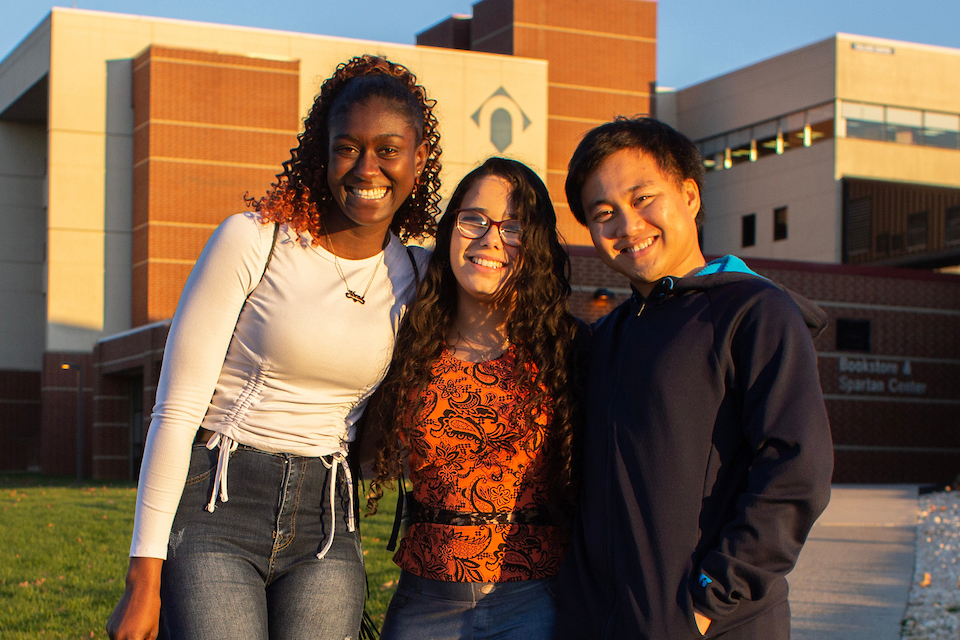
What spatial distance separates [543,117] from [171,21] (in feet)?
46.1

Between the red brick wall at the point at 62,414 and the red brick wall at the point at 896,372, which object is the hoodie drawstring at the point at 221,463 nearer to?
the red brick wall at the point at 896,372

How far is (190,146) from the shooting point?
35.4 m

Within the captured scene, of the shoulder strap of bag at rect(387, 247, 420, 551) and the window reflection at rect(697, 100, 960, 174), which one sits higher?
the window reflection at rect(697, 100, 960, 174)

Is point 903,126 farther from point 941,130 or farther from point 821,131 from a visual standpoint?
point 821,131

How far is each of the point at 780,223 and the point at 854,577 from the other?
104 ft

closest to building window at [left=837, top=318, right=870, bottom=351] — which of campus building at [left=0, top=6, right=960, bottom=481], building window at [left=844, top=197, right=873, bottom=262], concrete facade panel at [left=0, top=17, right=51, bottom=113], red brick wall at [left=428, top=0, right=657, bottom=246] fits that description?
campus building at [left=0, top=6, right=960, bottom=481]

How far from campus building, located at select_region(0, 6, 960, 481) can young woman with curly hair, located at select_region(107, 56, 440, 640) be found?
27519 mm

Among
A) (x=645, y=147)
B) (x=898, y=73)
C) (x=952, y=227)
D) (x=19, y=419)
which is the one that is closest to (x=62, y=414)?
(x=19, y=419)

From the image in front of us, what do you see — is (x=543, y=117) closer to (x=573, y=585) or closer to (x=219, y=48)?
(x=219, y=48)

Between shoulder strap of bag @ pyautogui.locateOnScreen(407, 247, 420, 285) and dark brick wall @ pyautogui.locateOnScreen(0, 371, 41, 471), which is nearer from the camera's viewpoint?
shoulder strap of bag @ pyautogui.locateOnScreen(407, 247, 420, 285)

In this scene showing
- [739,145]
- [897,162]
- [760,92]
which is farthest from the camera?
[739,145]

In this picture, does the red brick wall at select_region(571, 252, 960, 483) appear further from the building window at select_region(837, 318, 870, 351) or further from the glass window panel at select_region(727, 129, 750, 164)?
the glass window panel at select_region(727, 129, 750, 164)

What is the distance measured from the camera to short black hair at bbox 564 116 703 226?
2.82 meters

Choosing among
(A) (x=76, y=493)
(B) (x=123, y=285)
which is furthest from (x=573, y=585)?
(B) (x=123, y=285)
